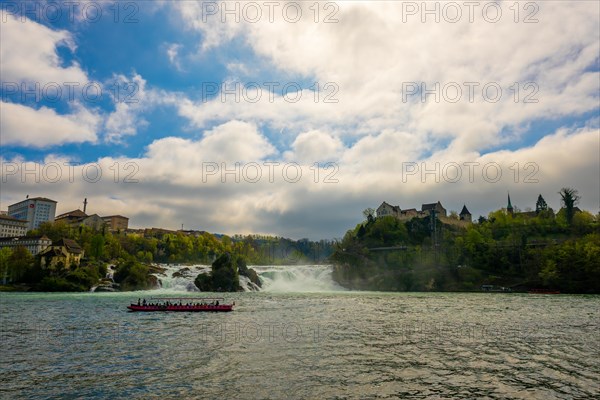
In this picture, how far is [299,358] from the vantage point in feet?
77.1

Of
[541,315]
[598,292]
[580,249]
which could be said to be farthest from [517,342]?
[580,249]

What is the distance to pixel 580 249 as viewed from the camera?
9475 cm

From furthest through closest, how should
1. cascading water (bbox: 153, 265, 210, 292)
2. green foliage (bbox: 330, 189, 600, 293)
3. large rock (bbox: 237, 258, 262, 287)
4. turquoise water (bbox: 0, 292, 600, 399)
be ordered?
large rock (bbox: 237, 258, 262, 287), green foliage (bbox: 330, 189, 600, 293), cascading water (bbox: 153, 265, 210, 292), turquoise water (bbox: 0, 292, 600, 399)

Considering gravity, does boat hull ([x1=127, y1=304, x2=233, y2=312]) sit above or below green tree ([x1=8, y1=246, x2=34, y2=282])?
below

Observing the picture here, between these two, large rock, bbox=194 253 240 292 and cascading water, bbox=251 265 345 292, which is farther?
cascading water, bbox=251 265 345 292

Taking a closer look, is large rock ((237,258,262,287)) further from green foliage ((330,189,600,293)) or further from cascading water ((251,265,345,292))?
green foliage ((330,189,600,293))

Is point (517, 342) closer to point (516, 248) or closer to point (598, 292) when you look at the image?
point (598, 292)

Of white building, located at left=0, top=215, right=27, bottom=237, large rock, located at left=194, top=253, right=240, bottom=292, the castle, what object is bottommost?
large rock, located at left=194, top=253, right=240, bottom=292

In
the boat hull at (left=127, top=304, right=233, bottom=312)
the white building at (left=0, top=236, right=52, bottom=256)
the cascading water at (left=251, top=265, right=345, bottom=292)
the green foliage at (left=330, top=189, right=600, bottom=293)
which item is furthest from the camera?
the white building at (left=0, top=236, right=52, bottom=256)

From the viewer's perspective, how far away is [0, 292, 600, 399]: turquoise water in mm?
17766

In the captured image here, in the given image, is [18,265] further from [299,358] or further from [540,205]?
[540,205]

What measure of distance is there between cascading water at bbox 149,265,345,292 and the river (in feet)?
175

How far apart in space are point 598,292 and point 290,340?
288 feet

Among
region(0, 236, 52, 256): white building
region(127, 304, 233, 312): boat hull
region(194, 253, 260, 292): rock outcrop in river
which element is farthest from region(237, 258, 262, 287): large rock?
region(0, 236, 52, 256): white building
